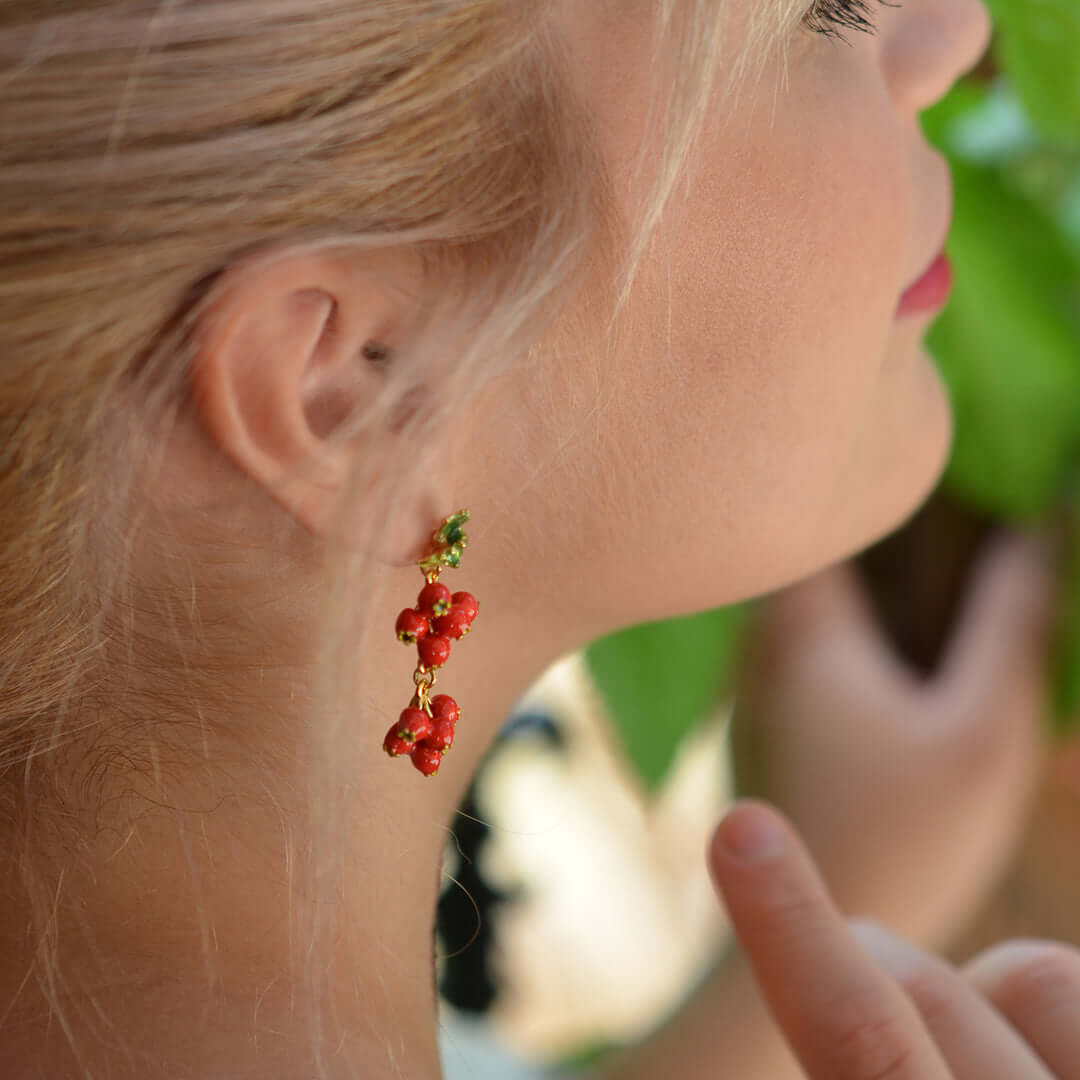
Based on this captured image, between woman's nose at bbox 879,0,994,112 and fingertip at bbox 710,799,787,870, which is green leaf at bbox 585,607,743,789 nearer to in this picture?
fingertip at bbox 710,799,787,870

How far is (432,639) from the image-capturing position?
500 millimetres

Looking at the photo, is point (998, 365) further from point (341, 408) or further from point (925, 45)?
point (341, 408)

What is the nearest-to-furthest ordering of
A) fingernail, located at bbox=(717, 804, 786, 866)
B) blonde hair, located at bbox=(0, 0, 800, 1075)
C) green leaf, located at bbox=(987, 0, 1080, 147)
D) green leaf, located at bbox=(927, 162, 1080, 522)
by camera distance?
blonde hair, located at bbox=(0, 0, 800, 1075) < fingernail, located at bbox=(717, 804, 786, 866) < green leaf, located at bbox=(987, 0, 1080, 147) < green leaf, located at bbox=(927, 162, 1080, 522)

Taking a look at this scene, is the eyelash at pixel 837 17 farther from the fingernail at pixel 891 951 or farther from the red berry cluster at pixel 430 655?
the fingernail at pixel 891 951

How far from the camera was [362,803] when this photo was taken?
1.80ft

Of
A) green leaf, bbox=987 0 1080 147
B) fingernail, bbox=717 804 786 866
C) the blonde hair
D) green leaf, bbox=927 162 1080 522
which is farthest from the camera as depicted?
green leaf, bbox=927 162 1080 522

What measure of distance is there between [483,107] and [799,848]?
35 centimetres

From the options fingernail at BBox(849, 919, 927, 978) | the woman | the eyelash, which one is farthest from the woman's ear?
fingernail at BBox(849, 919, 927, 978)

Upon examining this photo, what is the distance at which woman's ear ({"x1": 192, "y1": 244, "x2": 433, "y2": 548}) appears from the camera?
463 millimetres

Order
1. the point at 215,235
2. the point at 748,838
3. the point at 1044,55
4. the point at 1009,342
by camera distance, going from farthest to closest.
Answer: the point at 1009,342
the point at 1044,55
the point at 748,838
the point at 215,235

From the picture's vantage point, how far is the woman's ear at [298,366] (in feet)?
1.52

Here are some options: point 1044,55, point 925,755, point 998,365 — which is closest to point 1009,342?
point 998,365

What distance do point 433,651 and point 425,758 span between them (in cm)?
4

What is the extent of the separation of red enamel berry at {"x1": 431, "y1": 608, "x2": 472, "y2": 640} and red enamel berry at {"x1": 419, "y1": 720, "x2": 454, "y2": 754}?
4cm
